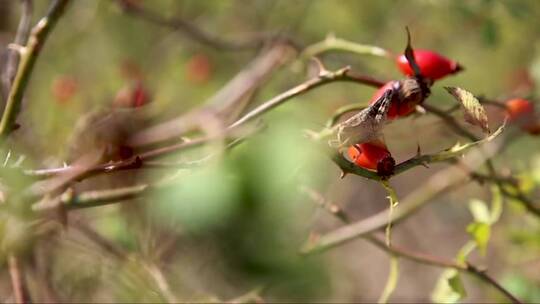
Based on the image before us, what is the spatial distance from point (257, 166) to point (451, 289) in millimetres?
706

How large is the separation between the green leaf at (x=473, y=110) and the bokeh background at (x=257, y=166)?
134mm

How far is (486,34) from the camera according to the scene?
1.73 metres

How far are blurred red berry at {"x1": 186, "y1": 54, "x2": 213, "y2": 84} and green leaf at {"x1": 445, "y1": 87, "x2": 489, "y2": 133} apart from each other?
6.15 ft

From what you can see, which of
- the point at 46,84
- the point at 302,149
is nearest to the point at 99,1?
the point at 46,84

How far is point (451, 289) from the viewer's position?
42.9 inches

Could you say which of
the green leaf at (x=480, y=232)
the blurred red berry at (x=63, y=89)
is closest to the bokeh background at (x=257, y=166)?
the blurred red berry at (x=63, y=89)

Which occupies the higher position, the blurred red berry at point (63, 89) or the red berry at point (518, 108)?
the red berry at point (518, 108)

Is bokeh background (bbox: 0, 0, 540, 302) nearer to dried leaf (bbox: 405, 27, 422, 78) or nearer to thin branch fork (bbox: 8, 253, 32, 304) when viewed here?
thin branch fork (bbox: 8, 253, 32, 304)

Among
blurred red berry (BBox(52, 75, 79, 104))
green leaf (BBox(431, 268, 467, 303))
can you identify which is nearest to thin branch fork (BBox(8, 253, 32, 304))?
green leaf (BBox(431, 268, 467, 303))

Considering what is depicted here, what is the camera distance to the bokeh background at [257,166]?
0.45 m

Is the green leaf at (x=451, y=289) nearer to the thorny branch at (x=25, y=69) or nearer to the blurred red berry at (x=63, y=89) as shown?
the thorny branch at (x=25, y=69)

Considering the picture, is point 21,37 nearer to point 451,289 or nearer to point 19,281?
point 19,281

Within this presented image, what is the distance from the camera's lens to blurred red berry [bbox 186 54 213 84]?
8.42 ft

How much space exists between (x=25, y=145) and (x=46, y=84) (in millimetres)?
1143
